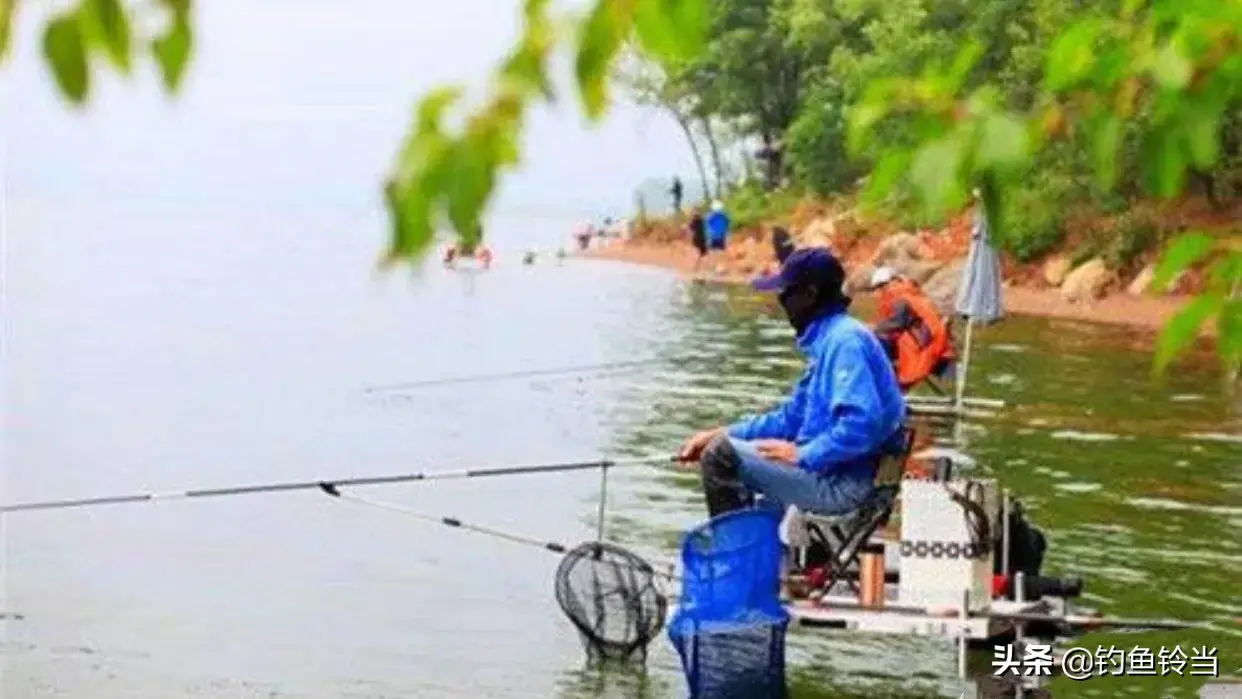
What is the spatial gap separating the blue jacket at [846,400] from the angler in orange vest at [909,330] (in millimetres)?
6840

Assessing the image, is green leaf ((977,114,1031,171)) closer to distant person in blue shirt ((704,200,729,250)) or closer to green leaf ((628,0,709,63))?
green leaf ((628,0,709,63))

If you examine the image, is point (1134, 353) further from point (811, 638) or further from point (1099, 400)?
point (811, 638)

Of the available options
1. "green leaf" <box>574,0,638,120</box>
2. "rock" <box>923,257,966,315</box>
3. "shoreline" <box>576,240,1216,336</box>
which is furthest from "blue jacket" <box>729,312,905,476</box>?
"rock" <box>923,257,966,315</box>

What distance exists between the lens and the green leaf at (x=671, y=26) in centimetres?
219

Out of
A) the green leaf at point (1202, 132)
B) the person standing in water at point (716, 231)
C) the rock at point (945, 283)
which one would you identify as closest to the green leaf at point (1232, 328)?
the green leaf at point (1202, 132)

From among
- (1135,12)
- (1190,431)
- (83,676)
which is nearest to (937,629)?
(83,676)

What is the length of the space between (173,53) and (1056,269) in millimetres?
44443

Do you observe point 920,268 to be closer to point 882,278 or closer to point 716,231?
point 716,231

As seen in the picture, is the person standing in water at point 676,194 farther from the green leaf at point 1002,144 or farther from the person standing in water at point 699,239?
the green leaf at point 1002,144

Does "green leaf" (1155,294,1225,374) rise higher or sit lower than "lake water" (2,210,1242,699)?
higher

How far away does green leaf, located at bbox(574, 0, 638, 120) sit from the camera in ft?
6.95

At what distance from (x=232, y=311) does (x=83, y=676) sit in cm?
3333

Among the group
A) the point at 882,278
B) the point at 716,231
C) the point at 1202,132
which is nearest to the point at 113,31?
the point at 1202,132

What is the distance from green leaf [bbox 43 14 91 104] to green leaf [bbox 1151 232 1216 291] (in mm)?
1457
